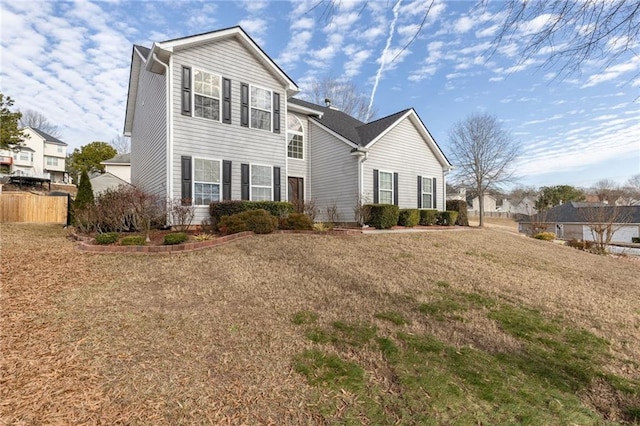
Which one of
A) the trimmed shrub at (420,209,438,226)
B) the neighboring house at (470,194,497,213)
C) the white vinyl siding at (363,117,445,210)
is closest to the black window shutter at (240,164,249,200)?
the white vinyl siding at (363,117,445,210)

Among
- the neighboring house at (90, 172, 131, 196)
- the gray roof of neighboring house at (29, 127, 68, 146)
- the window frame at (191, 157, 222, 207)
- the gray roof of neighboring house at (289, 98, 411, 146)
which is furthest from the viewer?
the gray roof of neighboring house at (29, 127, 68, 146)

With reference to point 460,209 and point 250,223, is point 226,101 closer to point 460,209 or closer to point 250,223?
point 250,223

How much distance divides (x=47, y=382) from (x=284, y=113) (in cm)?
1205

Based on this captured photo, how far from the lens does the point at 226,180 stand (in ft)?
36.9

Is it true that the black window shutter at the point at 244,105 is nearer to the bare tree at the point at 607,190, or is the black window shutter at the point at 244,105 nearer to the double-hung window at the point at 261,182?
the double-hung window at the point at 261,182

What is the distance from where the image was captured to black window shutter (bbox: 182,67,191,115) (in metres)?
10.4

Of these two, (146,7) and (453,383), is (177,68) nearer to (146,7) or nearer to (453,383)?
(146,7)

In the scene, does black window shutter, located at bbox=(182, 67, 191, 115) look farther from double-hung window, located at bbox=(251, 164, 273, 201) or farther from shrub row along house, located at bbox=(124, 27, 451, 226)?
double-hung window, located at bbox=(251, 164, 273, 201)

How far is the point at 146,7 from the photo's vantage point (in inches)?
306

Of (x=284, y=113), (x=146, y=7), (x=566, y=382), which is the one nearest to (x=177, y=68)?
(x=146, y=7)

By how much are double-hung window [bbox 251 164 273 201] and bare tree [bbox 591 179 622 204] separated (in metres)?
54.2

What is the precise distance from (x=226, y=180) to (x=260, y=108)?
139 inches

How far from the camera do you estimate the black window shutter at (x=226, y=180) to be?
36.7 ft

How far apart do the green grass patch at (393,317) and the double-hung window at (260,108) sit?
10.1m
